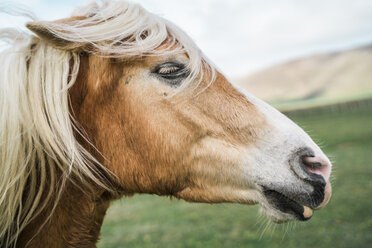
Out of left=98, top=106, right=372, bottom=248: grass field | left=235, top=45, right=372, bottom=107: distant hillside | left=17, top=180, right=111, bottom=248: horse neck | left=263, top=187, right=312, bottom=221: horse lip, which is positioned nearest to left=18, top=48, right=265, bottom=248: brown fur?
left=17, top=180, right=111, bottom=248: horse neck

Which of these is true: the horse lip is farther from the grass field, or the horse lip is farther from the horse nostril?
the grass field

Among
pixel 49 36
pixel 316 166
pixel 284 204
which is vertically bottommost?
pixel 284 204

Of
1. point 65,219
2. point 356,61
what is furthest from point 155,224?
point 356,61

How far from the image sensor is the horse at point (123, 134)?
77.0 inches

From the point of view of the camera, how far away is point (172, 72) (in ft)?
7.13

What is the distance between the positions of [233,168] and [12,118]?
144cm

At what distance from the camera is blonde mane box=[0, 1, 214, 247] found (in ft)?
6.36

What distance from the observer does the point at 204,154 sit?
215 cm

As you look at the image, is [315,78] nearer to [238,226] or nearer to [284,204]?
[238,226]

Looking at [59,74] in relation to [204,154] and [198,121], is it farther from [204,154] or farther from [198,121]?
[204,154]

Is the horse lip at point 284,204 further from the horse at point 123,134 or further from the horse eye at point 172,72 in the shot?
the horse eye at point 172,72

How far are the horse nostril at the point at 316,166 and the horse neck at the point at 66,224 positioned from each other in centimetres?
141

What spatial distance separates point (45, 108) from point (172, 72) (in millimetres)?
865

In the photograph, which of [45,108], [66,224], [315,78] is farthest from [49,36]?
[315,78]
